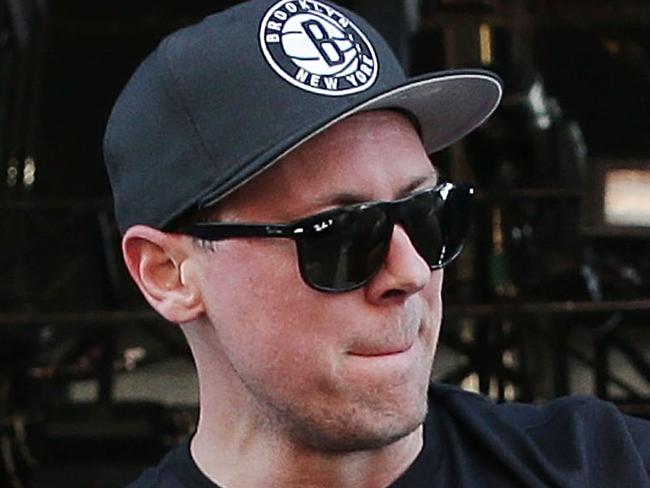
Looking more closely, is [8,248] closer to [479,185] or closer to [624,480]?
[479,185]

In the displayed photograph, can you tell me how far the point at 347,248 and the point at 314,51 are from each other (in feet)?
0.51

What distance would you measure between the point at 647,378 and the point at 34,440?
5.37 ft

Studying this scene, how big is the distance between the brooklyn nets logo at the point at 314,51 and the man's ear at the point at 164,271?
17 centimetres

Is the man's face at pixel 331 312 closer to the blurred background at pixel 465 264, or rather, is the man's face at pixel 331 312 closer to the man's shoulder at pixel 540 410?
the man's shoulder at pixel 540 410

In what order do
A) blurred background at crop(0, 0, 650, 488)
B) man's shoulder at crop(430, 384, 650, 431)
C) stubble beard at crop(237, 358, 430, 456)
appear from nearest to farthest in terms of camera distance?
stubble beard at crop(237, 358, 430, 456)
man's shoulder at crop(430, 384, 650, 431)
blurred background at crop(0, 0, 650, 488)

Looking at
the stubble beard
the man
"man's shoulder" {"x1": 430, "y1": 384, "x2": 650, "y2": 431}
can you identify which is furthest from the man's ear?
"man's shoulder" {"x1": 430, "y1": 384, "x2": 650, "y2": 431}

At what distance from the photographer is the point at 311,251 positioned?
3.40 feet

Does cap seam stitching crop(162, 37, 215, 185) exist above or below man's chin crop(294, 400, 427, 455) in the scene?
above

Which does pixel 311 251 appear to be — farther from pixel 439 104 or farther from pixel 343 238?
pixel 439 104

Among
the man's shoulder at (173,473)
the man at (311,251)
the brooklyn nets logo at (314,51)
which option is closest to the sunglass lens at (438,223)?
the man at (311,251)

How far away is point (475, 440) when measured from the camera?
1150 mm

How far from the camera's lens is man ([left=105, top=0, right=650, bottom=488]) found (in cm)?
103

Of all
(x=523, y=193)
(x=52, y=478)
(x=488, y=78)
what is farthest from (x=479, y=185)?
(x=488, y=78)

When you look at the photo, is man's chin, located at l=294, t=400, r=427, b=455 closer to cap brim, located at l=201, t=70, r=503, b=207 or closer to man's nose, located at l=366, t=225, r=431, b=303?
man's nose, located at l=366, t=225, r=431, b=303
